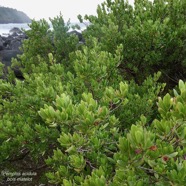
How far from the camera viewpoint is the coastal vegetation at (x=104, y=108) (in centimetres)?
204

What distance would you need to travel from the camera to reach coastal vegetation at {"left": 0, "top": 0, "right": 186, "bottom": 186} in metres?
2.04

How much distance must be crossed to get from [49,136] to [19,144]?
0.52m

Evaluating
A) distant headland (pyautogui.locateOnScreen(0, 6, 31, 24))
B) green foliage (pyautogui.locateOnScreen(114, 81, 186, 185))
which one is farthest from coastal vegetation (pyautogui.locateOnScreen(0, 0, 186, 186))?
distant headland (pyautogui.locateOnScreen(0, 6, 31, 24))

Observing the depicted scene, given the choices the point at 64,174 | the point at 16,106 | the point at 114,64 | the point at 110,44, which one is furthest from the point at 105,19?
the point at 64,174

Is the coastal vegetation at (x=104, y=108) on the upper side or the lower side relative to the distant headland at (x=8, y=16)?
lower

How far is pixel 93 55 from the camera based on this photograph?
4.13 metres

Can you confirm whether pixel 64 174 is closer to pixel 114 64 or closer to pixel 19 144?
pixel 19 144

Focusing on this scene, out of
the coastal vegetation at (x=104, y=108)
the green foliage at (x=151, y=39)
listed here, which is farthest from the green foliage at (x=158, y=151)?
the green foliage at (x=151, y=39)

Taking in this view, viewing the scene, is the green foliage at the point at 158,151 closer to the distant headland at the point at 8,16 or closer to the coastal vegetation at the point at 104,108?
the coastal vegetation at the point at 104,108

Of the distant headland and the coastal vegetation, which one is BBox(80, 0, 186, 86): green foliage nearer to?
the coastal vegetation

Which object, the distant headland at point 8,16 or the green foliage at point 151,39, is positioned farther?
the distant headland at point 8,16

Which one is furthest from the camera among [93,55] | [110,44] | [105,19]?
[105,19]

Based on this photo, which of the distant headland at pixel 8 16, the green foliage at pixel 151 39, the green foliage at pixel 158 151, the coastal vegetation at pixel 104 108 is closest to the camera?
the green foliage at pixel 158 151

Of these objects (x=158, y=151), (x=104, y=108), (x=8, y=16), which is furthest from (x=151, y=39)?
(x=8, y=16)
